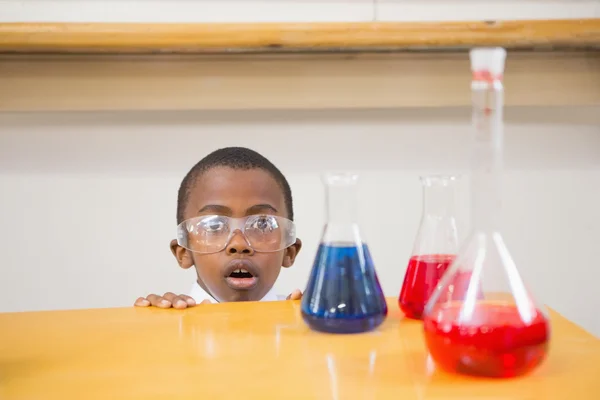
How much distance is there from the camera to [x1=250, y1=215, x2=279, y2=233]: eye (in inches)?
47.4

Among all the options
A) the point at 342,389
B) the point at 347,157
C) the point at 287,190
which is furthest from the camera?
the point at 347,157

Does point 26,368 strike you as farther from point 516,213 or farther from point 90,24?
point 516,213

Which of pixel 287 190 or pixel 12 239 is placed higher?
pixel 287 190

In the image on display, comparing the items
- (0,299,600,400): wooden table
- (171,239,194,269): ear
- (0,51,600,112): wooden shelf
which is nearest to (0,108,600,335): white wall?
(0,51,600,112): wooden shelf

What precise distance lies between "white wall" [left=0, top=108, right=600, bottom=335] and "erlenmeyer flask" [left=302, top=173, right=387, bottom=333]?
1.06 meters

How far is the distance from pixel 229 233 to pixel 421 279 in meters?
0.51

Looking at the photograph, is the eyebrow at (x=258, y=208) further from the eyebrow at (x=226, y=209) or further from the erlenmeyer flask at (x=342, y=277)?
the erlenmeyer flask at (x=342, y=277)

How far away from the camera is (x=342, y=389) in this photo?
1.69 ft

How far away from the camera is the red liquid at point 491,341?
1.72 feet

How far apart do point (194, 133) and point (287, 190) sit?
390 mm

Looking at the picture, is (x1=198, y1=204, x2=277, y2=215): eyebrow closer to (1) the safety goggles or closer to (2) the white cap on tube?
(1) the safety goggles

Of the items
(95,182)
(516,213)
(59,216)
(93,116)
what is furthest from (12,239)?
(516,213)

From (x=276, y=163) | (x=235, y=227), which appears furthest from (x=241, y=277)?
(x=276, y=163)

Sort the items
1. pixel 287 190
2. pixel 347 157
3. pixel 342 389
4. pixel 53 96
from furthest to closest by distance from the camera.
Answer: pixel 347 157 < pixel 53 96 < pixel 287 190 < pixel 342 389
